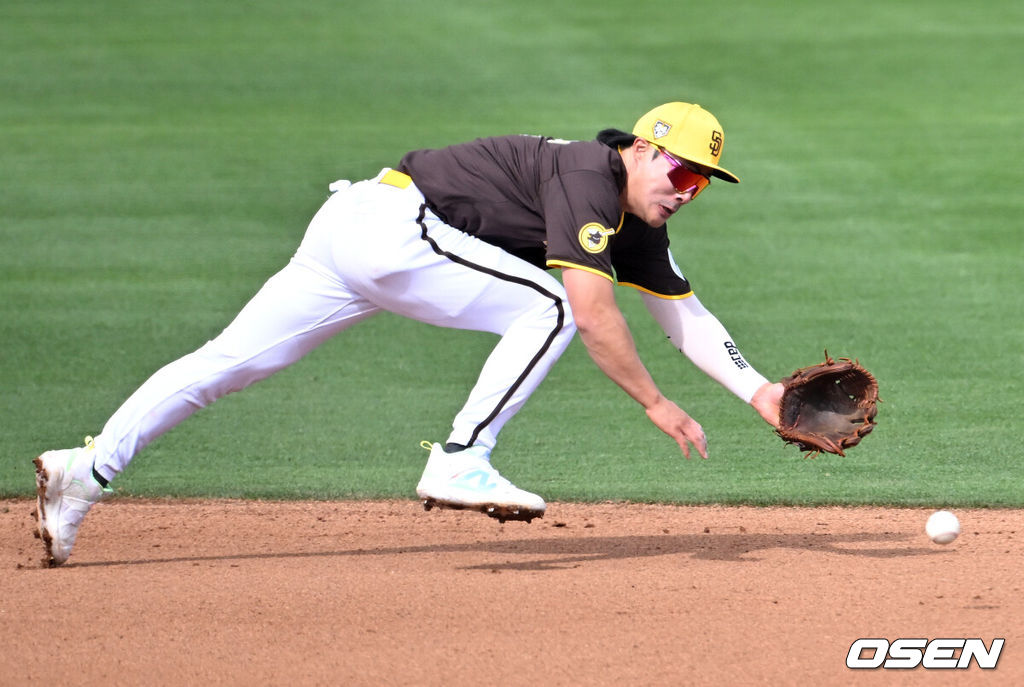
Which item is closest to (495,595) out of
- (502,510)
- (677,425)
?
(502,510)

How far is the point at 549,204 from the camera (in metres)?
4.74

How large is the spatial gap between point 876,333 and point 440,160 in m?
4.94

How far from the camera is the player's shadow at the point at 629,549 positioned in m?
5.28

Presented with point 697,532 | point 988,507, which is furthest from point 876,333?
point 697,532

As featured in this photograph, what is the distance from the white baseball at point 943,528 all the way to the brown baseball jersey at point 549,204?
1.21 metres

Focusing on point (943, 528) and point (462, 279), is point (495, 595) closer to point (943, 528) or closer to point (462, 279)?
point (462, 279)

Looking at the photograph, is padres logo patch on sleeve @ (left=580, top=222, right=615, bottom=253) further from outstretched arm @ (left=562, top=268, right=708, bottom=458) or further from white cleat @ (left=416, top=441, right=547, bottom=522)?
white cleat @ (left=416, top=441, right=547, bottom=522)

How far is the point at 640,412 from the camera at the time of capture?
26.1 feet

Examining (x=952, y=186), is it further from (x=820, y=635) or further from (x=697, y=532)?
(x=820, y=635)

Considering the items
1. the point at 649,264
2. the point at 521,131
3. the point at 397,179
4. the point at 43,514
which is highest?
the point at 521,131

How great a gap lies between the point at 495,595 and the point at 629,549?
0.91 m

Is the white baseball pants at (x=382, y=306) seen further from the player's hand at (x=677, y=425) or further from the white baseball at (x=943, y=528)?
the white baseball at (x=943, y=528)

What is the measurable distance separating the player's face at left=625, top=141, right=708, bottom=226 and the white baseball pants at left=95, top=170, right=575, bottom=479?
41cm
